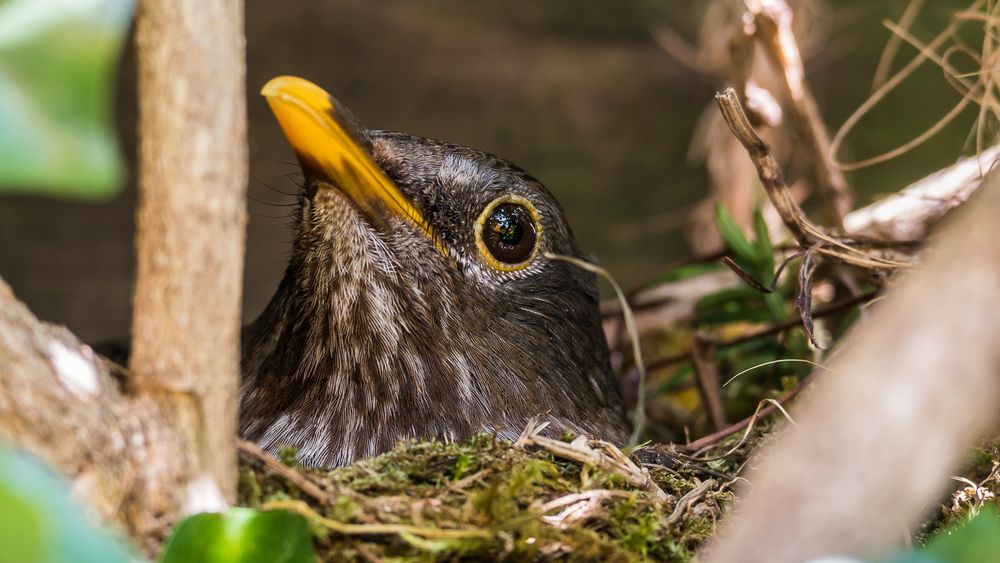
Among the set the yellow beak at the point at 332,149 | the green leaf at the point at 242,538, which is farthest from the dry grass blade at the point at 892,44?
the green leaf at the point at 242,538

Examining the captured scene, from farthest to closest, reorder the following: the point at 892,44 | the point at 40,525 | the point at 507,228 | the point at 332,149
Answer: the point at 892,44 < the point at 507,228 < the point at 332,149 < the point at 40,525

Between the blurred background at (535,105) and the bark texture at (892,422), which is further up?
the blurred background at (535,105)

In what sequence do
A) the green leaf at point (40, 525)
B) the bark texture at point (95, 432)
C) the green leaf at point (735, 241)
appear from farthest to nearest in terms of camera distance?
the green leaf at point (735, 241)
the bark texture at point (95, 432)
the green leaf at point (40, 525)

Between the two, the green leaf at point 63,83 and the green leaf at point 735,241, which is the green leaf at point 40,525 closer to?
the green leaf at point 63,83

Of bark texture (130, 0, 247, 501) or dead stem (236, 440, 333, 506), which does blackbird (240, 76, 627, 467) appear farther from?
bark texture (130, 0, 247, 501)

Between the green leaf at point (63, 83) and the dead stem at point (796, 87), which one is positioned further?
the dead stem at point (796, 87)

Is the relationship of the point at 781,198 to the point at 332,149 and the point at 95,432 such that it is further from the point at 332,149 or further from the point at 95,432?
the point at 95,432

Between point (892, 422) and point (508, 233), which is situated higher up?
point (508, 233)

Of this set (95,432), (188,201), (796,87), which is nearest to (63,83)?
(188,201)
